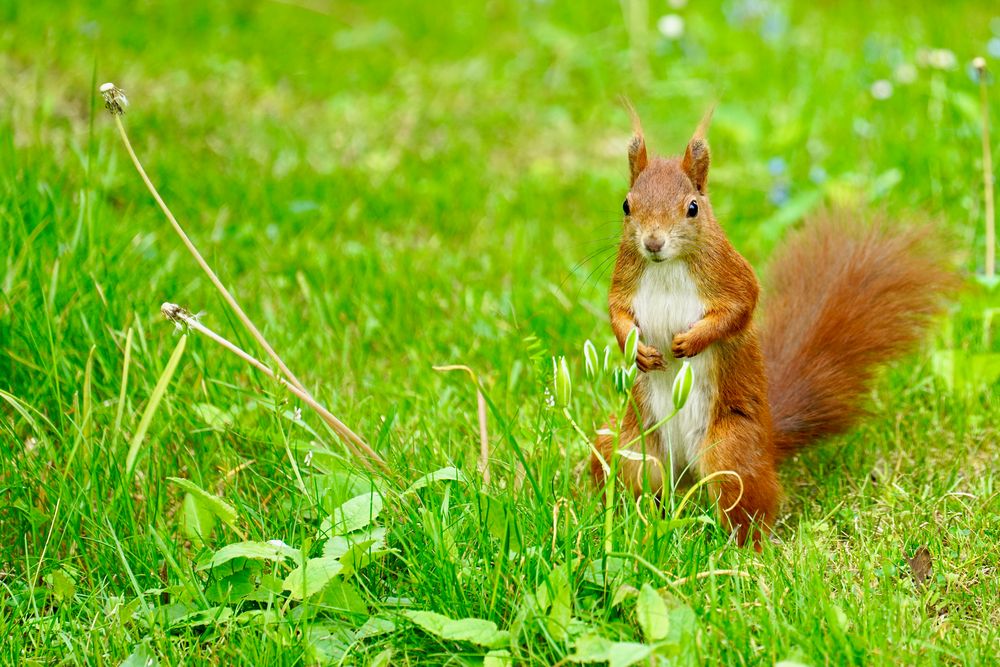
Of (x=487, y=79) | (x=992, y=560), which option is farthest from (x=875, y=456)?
(x=487, y=79)

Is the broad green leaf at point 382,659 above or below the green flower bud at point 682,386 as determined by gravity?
below

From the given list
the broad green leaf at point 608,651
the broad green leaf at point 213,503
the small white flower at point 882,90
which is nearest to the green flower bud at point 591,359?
the broad green leaf at point 608,651

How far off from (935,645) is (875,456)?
759 millimetres

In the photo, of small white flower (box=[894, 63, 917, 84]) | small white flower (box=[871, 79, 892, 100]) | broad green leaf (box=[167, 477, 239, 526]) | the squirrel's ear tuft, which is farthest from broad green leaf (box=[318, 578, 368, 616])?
small white flower (box=[894, 63, 917, 84])

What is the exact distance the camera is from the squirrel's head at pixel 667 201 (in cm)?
195

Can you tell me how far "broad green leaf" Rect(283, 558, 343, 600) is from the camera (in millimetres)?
1754

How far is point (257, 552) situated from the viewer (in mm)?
1810

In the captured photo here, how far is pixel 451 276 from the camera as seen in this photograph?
3168mm

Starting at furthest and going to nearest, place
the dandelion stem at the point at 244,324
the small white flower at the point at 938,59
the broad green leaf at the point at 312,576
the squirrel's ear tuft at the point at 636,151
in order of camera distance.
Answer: the small white flower at the point at 938,59 → the squirrel's ear tuft at the point at 636,151 → the dandelion stem at the point at 244,324 → the broad green leaf at the point at 312,576

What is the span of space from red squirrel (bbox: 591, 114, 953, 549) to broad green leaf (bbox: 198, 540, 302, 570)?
1.66ft

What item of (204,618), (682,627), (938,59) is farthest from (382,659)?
(938,59)

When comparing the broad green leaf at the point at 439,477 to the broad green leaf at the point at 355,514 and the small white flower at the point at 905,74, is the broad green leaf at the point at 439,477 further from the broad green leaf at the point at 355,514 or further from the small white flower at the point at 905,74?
the small white flower at the point at 905,74

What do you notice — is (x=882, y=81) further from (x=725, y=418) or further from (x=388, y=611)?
(x=388, y=611)

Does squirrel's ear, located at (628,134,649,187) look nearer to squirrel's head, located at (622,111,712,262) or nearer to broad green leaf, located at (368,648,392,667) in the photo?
squirrel's head, located at (622,111,712,262)
